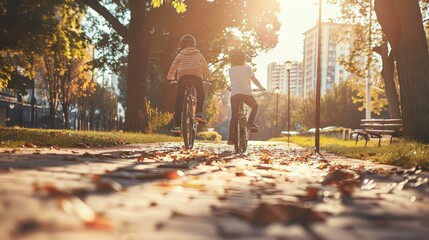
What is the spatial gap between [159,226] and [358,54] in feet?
96.2

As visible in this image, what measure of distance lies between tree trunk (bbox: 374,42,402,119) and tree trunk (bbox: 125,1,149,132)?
11934 millimetres

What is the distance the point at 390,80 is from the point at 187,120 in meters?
18.4

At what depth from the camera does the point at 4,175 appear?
3.49m

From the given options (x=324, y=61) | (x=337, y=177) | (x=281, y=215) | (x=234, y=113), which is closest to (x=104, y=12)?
(x=234, y=113)

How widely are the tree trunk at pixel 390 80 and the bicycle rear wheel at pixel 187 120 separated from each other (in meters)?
17.1

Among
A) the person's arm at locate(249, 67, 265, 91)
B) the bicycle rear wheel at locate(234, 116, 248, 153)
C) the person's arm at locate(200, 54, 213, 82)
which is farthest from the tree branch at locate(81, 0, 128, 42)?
the bicycle rear wheel at locate(234, 116, 248, 153)

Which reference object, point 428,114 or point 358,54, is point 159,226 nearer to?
point 428,114

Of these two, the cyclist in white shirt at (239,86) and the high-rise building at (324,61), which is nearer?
the cyclist in white shirt at (239,86)

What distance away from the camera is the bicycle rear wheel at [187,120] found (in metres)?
9.20

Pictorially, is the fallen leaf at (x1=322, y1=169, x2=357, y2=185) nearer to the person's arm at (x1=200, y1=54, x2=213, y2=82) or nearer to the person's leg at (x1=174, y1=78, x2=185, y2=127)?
the person's leg at (x1=174, y1=78, x2=185, y2=127)

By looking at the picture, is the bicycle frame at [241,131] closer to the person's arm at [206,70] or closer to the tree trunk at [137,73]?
the person's arm at [206,70]

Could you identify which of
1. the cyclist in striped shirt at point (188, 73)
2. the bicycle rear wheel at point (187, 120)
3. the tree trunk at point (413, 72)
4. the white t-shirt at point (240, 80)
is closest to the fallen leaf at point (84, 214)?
the bicycle rear wheel at point (187, 120)

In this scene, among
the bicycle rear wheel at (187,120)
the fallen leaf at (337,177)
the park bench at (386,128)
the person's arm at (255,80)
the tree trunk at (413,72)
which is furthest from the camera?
the park bench at (386,128)

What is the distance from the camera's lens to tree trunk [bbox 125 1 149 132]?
1836 centimetres
